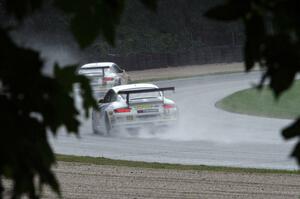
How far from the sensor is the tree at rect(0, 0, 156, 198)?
2.42 metres

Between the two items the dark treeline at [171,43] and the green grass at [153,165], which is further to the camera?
the dark treeline at [171,43]

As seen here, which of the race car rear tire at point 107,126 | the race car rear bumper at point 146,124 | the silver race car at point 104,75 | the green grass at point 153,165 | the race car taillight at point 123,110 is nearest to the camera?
the green grass at point 153,165

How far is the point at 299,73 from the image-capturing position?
254 cm

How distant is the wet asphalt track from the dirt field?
1.07 meters

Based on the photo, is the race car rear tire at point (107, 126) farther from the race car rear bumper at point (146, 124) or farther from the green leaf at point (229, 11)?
the green leaf at point (229, 11)

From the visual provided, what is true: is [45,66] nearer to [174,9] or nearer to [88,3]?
[88,3]

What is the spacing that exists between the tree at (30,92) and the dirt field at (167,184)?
32.4 ft

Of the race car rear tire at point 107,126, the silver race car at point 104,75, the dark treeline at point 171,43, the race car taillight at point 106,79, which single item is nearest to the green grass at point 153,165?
the race car rear tire at point 107,126

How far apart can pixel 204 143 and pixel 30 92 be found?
21510mm

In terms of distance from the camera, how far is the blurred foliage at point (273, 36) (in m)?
2.39

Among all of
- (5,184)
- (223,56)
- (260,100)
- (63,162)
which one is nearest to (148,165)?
(63,162)

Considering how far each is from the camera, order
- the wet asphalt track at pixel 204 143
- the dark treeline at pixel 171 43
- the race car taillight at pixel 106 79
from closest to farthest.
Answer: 1. the wet asphalt track at pixel 204 143
2. the race car taillight at pixel 106 79
3. the dark treeline at pixel 171 43

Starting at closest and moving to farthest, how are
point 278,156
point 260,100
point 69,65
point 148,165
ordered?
point 69,65 → point 148,165 → point 278,156 → point 260,100

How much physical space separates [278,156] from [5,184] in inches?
712
